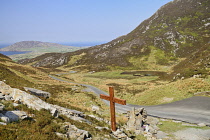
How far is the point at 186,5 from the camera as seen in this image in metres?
174

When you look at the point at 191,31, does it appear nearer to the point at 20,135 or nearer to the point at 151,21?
the point at 151,21

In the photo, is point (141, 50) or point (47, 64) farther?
point (47, 64)

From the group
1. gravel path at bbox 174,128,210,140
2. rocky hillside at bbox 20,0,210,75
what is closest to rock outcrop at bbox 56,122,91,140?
gravel path at bbox 174,128,210,140

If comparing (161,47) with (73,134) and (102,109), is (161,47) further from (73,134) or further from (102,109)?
(73,134)

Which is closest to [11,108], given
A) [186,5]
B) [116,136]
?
[116,136]

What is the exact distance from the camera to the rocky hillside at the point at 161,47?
112250mm

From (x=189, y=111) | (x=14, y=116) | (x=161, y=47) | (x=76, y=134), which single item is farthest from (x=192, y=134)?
(x=161, y=47)

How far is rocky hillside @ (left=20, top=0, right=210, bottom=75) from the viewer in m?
112

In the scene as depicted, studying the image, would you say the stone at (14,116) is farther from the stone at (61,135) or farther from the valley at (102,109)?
the stone at (61,135)

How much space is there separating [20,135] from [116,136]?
7436mm

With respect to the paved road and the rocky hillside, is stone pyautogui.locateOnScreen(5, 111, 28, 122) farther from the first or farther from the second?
the rocky hillside

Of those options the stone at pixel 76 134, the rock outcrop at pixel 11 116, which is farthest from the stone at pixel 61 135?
the rock outcrop at pixel 11 116

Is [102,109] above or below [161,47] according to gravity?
below

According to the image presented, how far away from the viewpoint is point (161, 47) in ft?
418
